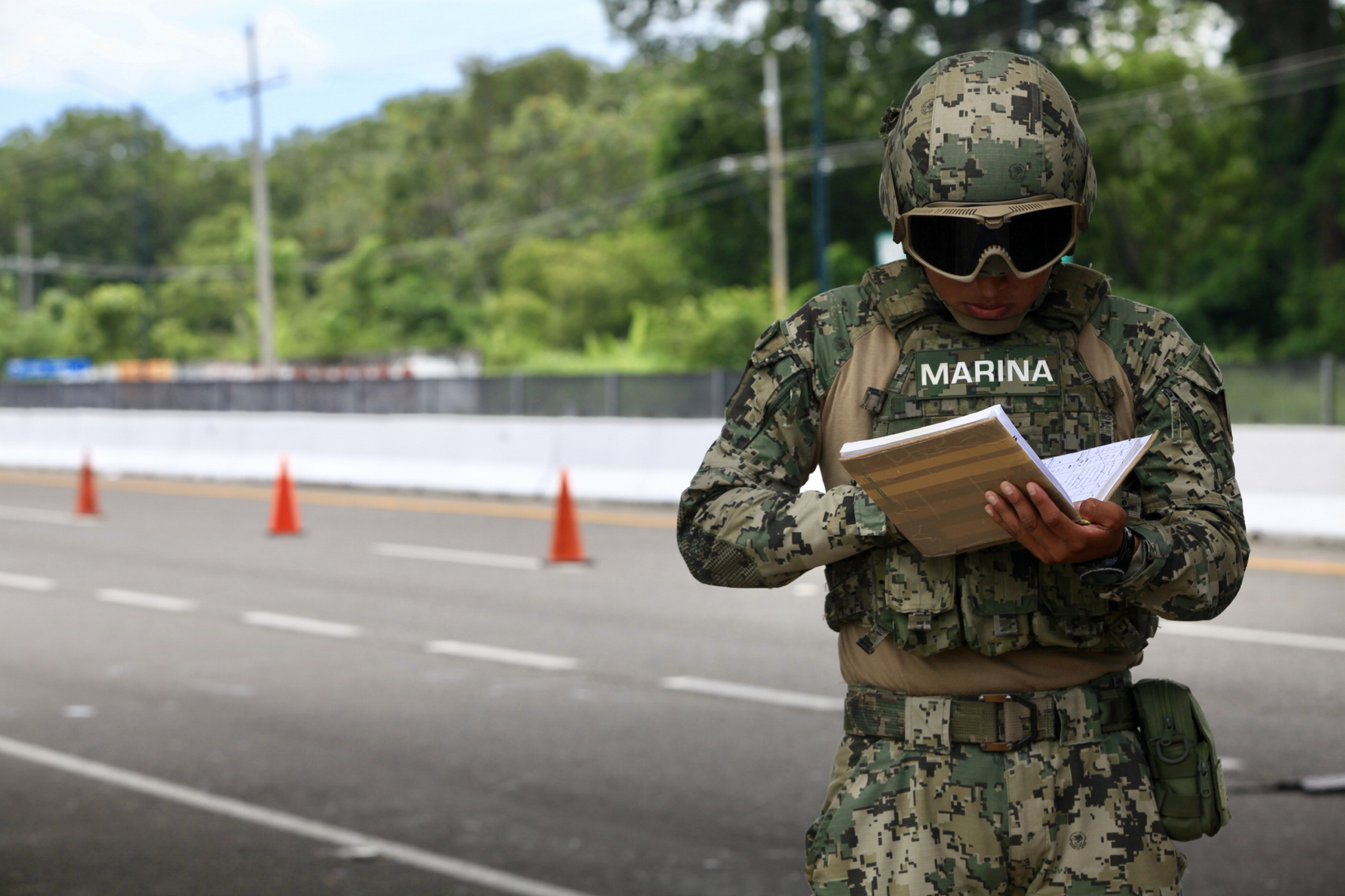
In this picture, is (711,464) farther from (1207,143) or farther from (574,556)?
(1207,143)

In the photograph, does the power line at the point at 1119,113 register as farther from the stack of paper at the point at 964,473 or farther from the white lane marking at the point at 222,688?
the stack of paper at the point at 964,473

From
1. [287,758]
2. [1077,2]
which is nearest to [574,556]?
[287,758]

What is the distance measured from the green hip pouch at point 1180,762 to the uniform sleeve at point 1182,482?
0.14 metres

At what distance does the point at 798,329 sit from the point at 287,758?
5.01 meters

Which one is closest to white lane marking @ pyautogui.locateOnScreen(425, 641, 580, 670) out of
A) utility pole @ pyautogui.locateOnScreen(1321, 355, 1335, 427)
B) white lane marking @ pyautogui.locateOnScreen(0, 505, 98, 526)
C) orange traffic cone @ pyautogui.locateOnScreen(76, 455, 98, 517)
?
white lane marking @ pyautogui.locateOnScreen(0, 505, 98, 526)

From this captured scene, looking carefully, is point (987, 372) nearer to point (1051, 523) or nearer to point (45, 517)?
point (1051, 523)

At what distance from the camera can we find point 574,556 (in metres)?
13.0

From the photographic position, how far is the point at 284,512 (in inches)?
612

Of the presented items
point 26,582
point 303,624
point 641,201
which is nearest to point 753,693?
point 303,624

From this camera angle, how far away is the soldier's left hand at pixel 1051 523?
7.29 feet

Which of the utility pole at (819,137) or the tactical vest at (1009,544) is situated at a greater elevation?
the utility pole at (819,137)

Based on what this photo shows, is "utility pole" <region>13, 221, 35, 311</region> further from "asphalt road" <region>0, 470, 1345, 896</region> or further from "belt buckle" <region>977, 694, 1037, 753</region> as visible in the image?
"belt buckle" <region>977, 694, 1037, 753</region>

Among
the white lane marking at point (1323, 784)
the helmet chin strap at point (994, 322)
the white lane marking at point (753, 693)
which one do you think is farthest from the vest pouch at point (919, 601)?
the white lane marking at point (753, 693)

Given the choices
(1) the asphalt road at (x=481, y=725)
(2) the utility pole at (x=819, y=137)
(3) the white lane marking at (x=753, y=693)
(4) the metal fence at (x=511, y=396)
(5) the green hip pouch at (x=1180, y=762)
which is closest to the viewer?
(5) the green hip pouch at (x=1180, y=762)
